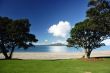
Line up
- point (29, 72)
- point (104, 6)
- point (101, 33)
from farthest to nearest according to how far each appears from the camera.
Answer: point (101, 33)
point (104, 6)
point (29, 72)

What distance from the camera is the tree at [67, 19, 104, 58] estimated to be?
5284 cm

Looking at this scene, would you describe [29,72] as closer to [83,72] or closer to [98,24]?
[83,72]

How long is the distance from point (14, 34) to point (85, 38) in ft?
55.5

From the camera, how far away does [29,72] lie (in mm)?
27000

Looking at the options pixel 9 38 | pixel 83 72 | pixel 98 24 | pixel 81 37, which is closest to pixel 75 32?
pixel 81 37

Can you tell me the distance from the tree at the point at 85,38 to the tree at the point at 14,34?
971cm

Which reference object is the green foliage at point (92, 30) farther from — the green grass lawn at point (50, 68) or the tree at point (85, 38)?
the green grass lawn at point (50, 68)

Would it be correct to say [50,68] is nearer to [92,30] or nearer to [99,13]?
[99,13]

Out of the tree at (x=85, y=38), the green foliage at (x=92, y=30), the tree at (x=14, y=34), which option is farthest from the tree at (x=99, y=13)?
the tree at (x=14, y=34)

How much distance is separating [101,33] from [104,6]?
13.5 metres

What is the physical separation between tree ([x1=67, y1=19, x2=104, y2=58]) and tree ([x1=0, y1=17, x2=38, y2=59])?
9.71 m

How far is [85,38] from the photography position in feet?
178

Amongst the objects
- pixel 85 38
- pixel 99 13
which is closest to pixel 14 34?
pixel 85 38

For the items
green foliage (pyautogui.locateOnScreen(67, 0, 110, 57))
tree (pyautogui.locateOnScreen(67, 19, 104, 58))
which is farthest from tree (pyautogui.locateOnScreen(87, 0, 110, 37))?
tree (pyautogui.locateOnScreen(67, 19, 104, 58))
